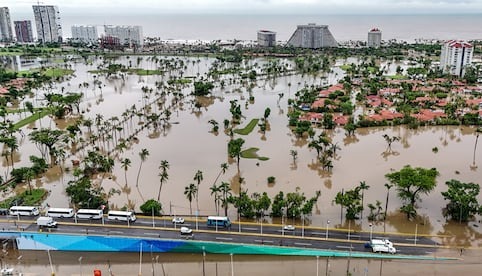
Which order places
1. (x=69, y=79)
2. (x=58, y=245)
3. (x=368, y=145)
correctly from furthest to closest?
(x=69, y=79) < (x=368, y=145) < (x=58, y=245)

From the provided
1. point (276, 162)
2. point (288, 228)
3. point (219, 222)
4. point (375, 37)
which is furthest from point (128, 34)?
point (288, 228)

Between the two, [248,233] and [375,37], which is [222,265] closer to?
[248,233]

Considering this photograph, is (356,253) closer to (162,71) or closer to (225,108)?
(225,108)

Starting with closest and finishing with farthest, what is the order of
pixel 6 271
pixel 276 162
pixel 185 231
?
pixel 6 271 → pixel 185 231 → pixel 276 162

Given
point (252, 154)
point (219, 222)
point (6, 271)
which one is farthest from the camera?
point (252, 154)

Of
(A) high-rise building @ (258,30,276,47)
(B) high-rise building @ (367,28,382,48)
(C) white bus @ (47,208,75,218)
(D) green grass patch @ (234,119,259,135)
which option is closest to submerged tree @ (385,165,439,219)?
(D) green grass patch @ (234,119,259,135)

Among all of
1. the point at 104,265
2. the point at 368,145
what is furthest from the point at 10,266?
the point at 368,145
